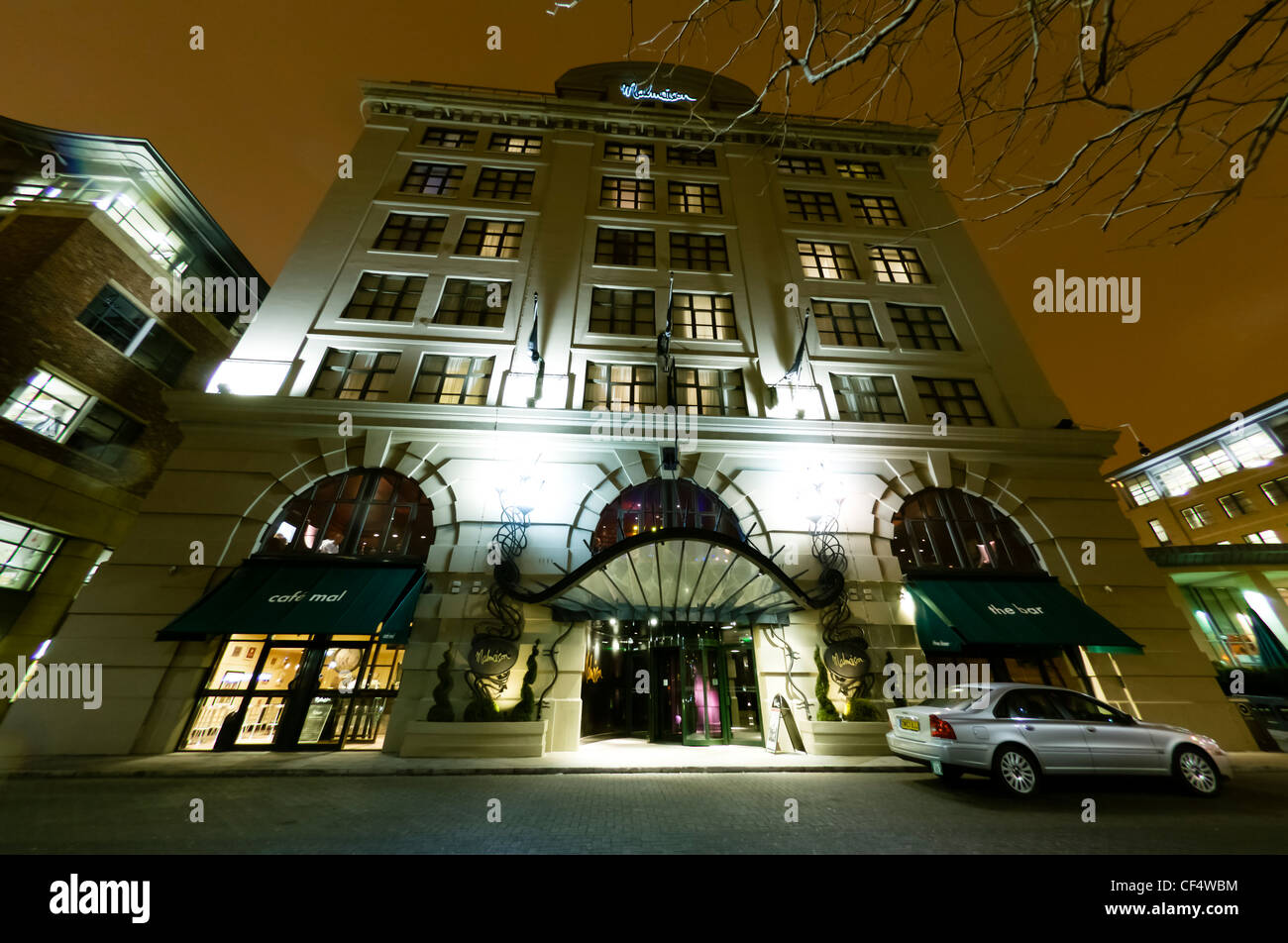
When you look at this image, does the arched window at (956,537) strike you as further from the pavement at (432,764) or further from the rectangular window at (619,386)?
the rectangular window at (619,386)

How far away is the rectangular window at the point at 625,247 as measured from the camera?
57.8 feet

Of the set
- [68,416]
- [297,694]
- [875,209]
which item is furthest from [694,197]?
[68,416]

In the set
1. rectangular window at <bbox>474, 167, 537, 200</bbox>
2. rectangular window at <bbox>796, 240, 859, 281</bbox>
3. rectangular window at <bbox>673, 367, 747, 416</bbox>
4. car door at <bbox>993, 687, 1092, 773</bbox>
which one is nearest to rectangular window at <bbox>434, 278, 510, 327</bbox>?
rectangular window at <bbox>474, 167, 537, 200</bbox>

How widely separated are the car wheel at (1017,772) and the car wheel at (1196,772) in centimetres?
239

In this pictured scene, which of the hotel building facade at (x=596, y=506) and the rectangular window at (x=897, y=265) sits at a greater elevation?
the rectangular window at (x=897, y=265)

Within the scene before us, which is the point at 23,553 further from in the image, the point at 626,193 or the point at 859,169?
the point at 859,169

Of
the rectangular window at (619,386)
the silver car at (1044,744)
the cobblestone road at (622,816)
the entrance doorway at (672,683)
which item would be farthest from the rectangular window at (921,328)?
the cobblestone road at (622,816)

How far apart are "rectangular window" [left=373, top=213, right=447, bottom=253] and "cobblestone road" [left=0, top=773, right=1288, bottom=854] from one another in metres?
16.2

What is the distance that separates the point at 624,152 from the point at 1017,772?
2457 centimetres

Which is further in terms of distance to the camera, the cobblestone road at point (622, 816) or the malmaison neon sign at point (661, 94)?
the malmaison neon sign at point (661, 94)

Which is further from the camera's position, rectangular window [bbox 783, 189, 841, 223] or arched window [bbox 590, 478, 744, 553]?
rectangular window [bbox 783, 189, 841, 223]

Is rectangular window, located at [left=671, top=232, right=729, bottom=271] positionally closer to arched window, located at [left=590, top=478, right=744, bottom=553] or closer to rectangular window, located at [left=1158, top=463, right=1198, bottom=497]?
arched window, located at [left=590, top=478, right=744, bottom=553]

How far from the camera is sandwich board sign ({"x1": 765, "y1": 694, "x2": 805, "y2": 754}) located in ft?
34.3
